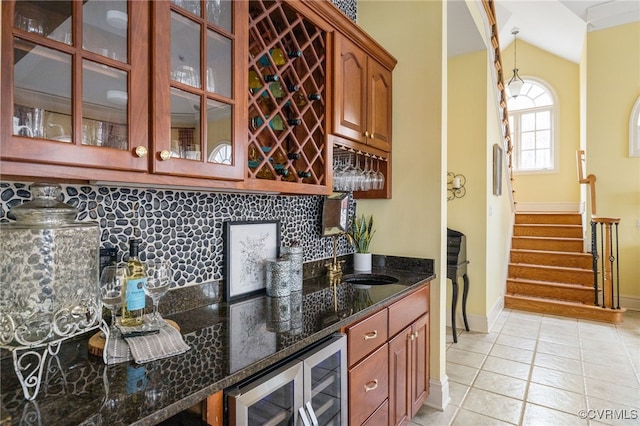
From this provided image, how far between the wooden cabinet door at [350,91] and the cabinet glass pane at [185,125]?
85 cm

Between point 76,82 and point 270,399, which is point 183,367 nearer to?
point 270,399

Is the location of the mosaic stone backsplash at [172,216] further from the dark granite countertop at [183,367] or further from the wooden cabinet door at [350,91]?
the wooden cabinet door at [350,91]

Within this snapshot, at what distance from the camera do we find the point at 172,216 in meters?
1.43

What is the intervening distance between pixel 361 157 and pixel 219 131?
1331mm

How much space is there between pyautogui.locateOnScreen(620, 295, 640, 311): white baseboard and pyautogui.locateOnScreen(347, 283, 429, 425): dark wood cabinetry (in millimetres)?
3982

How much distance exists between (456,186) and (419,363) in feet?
7.70

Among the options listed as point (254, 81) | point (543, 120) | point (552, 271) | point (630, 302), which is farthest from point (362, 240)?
point (543, 120)

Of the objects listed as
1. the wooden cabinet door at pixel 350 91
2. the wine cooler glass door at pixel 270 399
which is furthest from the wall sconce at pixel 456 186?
the wine cooler glass door at pixel 270 399

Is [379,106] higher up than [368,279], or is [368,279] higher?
[379,106]

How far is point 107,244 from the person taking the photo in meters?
1.22

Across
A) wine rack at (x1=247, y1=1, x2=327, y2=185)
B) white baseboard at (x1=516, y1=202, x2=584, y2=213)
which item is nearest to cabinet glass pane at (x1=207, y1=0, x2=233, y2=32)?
wine rack at (x1=247, y1=1, x2=327, y2=185)

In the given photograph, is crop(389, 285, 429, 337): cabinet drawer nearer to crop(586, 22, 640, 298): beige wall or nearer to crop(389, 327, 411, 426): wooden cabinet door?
crop(389, 327, 411, 426): wooden cabinet door

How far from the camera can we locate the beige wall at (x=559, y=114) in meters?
6.55

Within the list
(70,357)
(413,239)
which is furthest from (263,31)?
(413,239)
